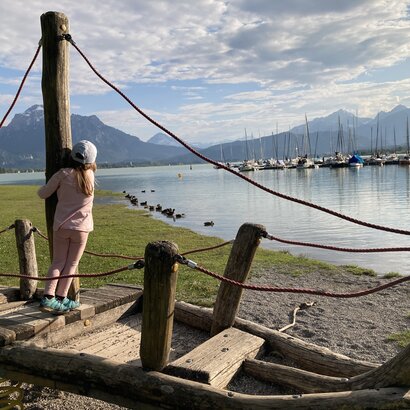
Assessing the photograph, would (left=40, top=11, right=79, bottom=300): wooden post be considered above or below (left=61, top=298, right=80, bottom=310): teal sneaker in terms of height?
above

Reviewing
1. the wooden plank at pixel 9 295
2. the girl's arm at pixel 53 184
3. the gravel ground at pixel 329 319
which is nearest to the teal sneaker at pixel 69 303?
the gravel ground at pixel 329 319

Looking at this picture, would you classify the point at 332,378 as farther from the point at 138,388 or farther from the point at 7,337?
the point at 7,337

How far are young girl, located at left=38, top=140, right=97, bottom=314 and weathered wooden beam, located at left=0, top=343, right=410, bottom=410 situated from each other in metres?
0.83

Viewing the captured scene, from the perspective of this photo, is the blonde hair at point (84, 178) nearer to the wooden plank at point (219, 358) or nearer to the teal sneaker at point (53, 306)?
the teal sneaker at point (53, 306)

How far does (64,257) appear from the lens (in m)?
5.59

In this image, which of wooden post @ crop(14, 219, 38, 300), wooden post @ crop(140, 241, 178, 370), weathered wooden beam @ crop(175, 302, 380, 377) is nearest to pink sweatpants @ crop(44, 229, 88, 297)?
wooden post @ crop(14, 219, 38, 300)

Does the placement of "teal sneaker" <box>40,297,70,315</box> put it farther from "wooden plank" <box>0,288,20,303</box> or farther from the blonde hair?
the blonde hair

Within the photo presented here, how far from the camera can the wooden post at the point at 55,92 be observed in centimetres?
568

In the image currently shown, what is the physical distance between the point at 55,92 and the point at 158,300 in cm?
315

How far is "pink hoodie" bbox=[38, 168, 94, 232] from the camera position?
5.41m

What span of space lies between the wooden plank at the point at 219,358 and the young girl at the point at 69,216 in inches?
73.5

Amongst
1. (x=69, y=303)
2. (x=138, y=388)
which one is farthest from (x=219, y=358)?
(x=69, y=303)

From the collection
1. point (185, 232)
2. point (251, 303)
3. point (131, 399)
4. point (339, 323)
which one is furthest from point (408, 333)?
point (185, 232)

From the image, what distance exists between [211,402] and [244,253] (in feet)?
6.95
